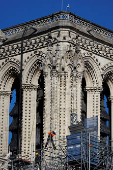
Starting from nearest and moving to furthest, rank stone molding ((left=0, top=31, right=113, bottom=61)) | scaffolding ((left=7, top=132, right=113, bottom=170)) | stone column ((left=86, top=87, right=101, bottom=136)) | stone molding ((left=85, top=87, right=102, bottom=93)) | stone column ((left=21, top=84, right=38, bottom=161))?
scaffolding ((left=7, top=132, right=113, bottom=170)) → stone column ((left=21, top=84, right=38, bottom=161)) → stone molding ((left=0, top=31, right=113, bottom=61)) → stone column ((left=86, top=87, right=101, bottom=136)) → stone molding ((left=85, top=87, right=102, bottom=93))

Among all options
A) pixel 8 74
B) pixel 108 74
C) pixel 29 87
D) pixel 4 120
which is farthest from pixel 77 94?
pixel 4 120

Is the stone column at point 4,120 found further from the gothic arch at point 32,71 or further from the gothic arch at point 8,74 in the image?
the gothic arch at point 32,71

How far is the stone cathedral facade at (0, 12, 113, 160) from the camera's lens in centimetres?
4653

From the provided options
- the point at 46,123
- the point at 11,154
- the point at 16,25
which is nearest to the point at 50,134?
the point at 46,123

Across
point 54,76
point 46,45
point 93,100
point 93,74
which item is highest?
point 46,45

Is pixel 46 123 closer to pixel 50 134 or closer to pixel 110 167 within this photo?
pixel 50 134

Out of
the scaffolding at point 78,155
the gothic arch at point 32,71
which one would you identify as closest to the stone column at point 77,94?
the scaffolding at point 78,155

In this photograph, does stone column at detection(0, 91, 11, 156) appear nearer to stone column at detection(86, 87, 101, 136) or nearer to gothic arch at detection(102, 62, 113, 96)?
stone column at detection(86, 87, 101, 136)

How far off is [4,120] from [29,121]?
259 centimetres

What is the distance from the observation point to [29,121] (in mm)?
48375

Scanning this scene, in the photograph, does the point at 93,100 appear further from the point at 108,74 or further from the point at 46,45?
the point at 46,45

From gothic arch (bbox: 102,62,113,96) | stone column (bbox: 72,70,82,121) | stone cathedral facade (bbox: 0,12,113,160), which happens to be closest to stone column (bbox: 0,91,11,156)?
stone cathedral facade (bbox: 0,12,113,160)

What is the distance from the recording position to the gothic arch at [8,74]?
50094mm

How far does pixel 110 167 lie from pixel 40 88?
7.23m
